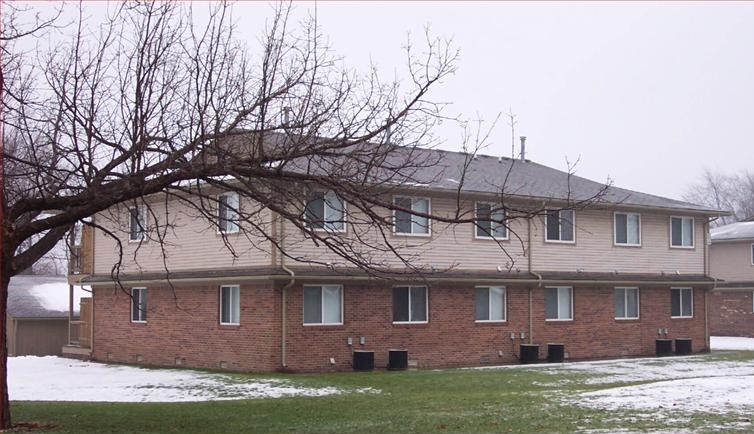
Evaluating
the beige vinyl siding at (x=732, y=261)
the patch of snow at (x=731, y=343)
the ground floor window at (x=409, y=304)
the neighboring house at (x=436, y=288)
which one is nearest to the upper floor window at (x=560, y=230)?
the neighboring house at (x=436, y=288)

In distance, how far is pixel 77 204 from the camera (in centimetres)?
1418

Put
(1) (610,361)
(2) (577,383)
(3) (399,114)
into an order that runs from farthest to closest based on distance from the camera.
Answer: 1. (1) (610,361)
2. (2) (577,383)
3. (3) (399,114)

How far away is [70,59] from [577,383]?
14.6 metres

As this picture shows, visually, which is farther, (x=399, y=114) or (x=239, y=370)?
(x=239, y=370)

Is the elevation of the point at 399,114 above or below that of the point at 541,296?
above

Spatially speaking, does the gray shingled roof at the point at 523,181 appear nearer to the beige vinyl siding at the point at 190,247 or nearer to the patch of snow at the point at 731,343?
the beige vinyl siding at the point at 190,247

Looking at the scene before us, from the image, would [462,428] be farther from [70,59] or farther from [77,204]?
[70,59]

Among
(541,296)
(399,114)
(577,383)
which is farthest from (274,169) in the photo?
(541,296)

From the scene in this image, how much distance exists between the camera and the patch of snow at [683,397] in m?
16.6

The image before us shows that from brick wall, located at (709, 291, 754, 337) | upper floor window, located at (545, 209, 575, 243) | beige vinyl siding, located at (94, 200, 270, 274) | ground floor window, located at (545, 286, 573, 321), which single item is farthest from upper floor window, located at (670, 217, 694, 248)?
beige vinyl siding, located at (94, 200, 270, 274)

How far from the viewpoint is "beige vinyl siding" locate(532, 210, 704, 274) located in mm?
32562

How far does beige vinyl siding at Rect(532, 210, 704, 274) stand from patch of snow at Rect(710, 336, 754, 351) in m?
4.91

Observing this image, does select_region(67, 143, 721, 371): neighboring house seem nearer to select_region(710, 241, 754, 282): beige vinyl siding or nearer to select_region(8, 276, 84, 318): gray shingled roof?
select_region(8, 276, 84, 318): gray shingled roof

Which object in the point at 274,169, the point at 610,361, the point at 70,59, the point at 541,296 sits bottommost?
the point at 610,361
